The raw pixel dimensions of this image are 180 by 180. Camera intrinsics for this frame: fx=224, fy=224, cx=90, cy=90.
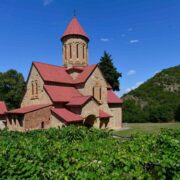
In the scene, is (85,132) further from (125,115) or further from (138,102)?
(138,102)

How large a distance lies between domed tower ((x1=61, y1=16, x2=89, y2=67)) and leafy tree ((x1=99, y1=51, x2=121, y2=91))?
10.4m

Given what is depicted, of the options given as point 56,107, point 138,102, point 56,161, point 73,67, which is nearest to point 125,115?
point 138,102

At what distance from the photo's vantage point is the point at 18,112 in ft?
75.8

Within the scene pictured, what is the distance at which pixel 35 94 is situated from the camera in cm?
2630

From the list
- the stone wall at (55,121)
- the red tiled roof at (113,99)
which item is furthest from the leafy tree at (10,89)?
the stone wall at (55,121)

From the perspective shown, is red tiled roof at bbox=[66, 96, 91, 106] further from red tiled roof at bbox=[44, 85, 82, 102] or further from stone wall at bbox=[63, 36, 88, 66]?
stone wall at bbox=[63, 36, 88, 66]

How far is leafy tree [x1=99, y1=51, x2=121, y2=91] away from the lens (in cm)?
4116

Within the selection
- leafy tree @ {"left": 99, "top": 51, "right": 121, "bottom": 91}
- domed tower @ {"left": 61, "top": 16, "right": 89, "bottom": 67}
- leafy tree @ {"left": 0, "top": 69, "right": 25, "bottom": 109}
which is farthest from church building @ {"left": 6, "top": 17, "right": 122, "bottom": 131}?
leafy tree @ {"left": 0, "top": 69, "right": 25, "bottom": 109}

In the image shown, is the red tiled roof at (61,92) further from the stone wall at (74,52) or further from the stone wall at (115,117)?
the stone wall at (115,117)

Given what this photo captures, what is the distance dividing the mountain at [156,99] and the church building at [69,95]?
9.42 m

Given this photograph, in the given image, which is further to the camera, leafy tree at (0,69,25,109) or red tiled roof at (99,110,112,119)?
leafy tree at (0,69,25,109)

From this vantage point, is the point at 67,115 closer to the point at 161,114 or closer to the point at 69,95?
the point at 69,95

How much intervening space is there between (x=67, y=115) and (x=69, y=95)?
3.77 metres

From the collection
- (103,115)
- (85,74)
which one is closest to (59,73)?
(85,74)
